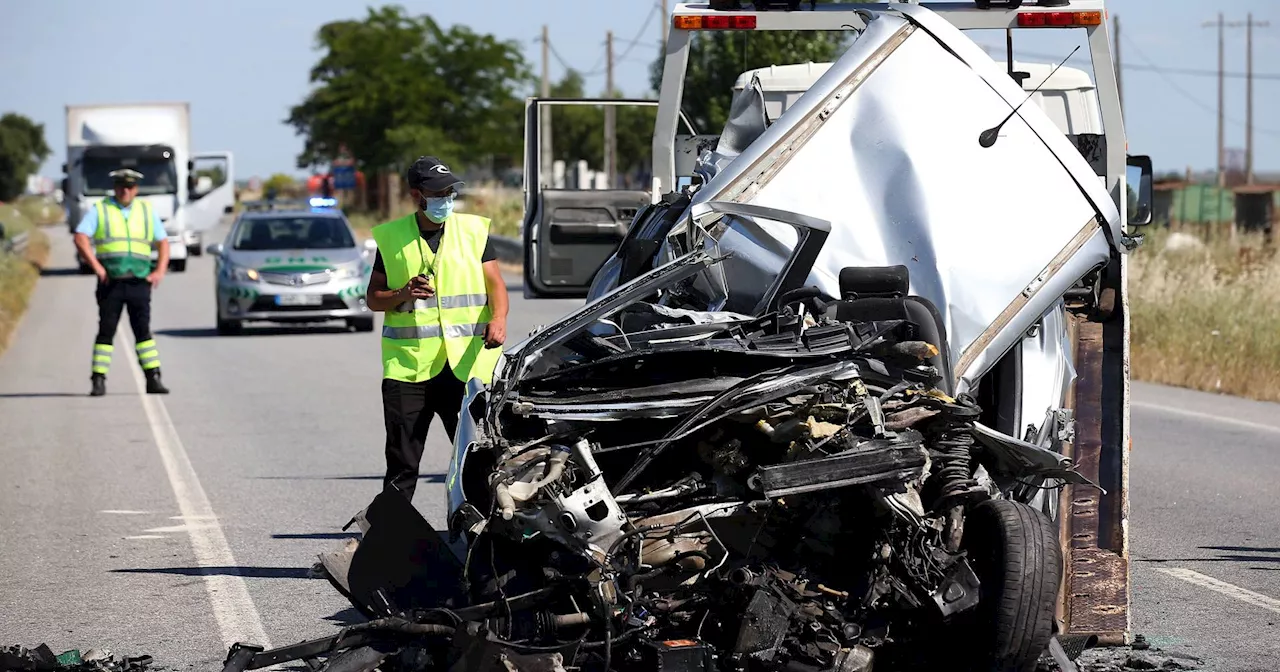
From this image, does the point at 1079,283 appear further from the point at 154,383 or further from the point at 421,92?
the point at 421,92

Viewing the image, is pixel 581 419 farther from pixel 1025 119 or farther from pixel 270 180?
pixel 270 180

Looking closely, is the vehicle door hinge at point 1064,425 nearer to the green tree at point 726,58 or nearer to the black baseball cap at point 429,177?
the black baseball cap at point 429,177

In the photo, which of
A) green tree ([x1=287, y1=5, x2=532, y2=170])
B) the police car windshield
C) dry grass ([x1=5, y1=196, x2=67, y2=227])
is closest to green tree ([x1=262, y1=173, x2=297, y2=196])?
dry grass ([x1=5, y1=196, x2=67, y2=227])

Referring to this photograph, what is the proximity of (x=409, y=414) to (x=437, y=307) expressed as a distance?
48 centimetres

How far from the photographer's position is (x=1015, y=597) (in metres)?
4.99

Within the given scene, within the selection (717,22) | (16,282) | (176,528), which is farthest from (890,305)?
(16,282)

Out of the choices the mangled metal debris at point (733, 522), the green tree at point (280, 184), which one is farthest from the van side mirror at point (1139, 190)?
the green tree at point (280, 184)

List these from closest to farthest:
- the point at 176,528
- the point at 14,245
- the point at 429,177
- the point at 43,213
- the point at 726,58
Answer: the point at 429,177, the point at 176,528, the point at 726,58, the point at 14,245, the point at 43,213

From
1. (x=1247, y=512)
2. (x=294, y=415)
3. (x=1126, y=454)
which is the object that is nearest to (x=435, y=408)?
(x=1126, y=454)

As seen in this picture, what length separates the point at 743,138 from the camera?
8.27m

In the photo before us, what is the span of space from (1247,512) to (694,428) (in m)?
5.07

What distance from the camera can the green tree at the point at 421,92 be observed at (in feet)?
217

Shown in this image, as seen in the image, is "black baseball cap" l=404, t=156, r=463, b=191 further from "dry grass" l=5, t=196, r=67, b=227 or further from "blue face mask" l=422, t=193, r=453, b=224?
"dry grass" l=5, t=196, r=67, b=227

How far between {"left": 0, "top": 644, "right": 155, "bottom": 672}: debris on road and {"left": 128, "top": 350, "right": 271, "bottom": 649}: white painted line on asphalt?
0.62m
